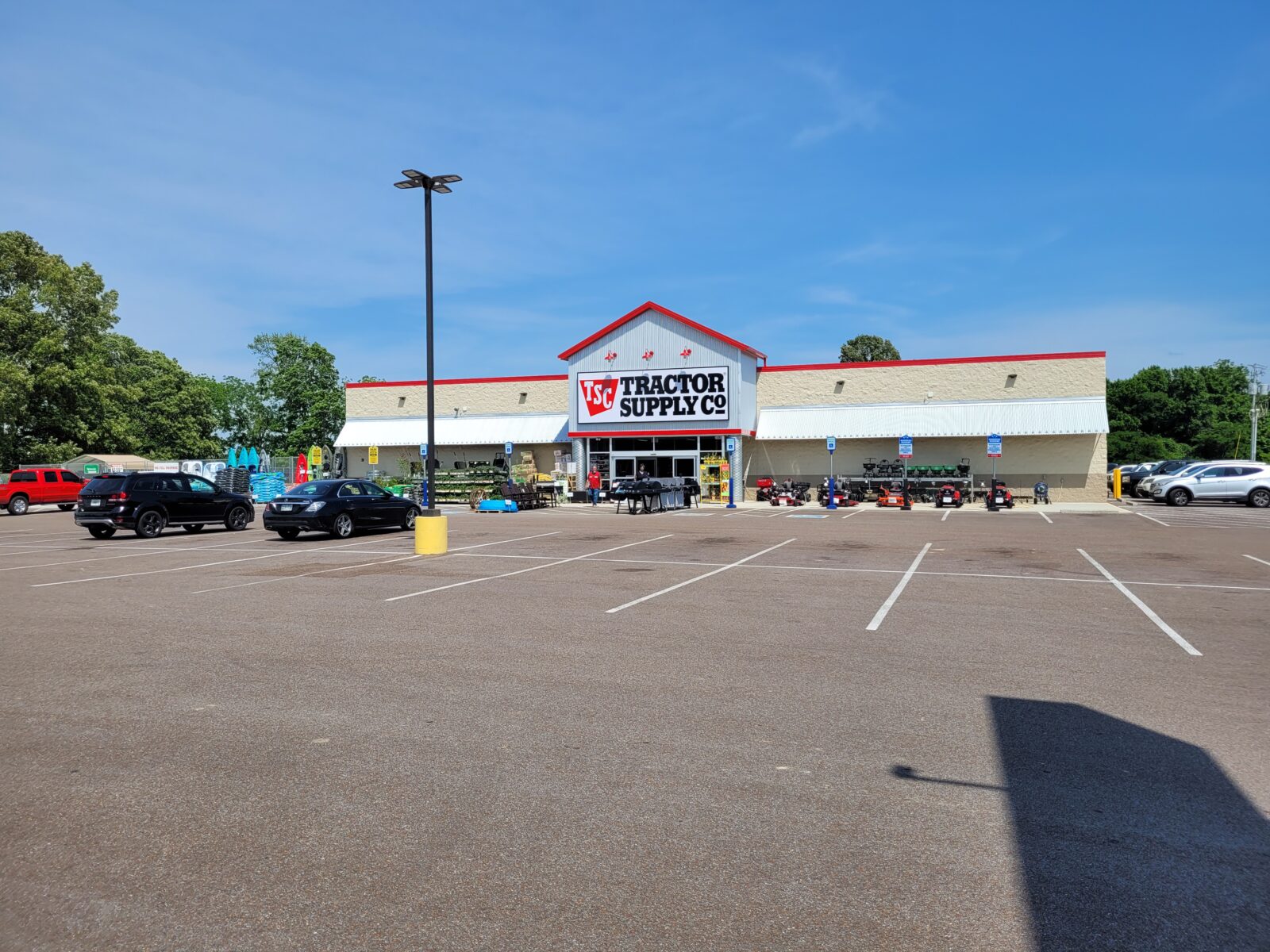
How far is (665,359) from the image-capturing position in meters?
41.4

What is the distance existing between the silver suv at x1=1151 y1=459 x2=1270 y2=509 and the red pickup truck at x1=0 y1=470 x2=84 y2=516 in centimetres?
4435

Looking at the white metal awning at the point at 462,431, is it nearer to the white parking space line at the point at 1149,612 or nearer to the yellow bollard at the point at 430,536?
the yellow bollard at the point at 430,536

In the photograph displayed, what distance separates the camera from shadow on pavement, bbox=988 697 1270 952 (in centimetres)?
337

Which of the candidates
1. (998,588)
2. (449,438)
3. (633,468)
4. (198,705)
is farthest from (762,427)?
(198,705)

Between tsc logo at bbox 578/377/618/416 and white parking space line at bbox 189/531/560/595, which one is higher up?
tsc logo at bbox 578/377/618/416

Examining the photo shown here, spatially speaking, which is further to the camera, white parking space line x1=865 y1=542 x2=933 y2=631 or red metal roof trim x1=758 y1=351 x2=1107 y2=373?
red metal roof trim x1=758 y1=351 x2=1107 y2=373

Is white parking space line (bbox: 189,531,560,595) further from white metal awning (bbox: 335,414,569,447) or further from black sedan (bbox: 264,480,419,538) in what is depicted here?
white metal awning (bbox: 335,414,569,447)

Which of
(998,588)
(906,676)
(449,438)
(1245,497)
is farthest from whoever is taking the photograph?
(449,438)

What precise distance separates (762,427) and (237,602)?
109 ft

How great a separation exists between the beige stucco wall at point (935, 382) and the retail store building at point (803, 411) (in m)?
0.05

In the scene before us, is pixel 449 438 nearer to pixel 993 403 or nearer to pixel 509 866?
pixel 993 403

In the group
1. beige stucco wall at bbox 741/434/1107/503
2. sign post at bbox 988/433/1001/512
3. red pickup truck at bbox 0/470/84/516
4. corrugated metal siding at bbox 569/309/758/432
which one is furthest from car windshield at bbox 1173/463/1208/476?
red pickup truck at bbox 0/470/84/516

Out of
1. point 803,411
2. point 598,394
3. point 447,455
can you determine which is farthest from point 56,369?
point 803,411

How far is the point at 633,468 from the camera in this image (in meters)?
42.3
